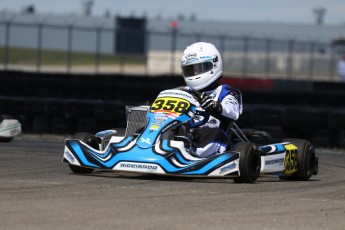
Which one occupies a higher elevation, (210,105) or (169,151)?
(210,105)

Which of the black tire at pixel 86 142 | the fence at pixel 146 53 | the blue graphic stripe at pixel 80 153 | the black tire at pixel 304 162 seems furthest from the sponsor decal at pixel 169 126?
the fence at pixel 146 53

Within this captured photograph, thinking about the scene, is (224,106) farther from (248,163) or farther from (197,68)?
(248,163)

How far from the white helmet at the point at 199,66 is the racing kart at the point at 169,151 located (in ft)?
1.08

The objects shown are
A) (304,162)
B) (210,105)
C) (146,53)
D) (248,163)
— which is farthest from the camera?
(146,53)

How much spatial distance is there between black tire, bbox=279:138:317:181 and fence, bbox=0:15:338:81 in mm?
25753

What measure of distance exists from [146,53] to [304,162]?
27632 mm

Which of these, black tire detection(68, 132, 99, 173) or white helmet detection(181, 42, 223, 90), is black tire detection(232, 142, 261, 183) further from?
black tire detection(68, 132, 99, 173)

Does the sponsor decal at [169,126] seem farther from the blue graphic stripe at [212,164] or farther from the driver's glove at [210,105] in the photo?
the blue graphic stripe at [212,164]

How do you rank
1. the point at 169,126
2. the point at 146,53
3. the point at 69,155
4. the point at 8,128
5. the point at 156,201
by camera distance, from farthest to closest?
the point at 146,53
the point at 8,128
the point at 69,155
the point at 169,126
the point at 156,201

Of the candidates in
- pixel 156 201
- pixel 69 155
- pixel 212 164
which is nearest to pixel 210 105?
pixel 212 164

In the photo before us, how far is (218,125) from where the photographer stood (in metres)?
10.3

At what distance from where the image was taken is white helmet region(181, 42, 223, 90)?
10469mm

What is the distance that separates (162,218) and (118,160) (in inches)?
103

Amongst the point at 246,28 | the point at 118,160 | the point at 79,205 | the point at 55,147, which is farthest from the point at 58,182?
the point at 246,28
